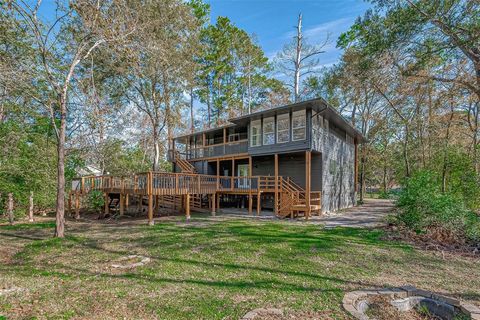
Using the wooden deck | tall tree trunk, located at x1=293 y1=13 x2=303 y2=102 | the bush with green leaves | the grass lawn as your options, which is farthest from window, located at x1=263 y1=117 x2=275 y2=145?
tall tree trunk, located at x1=293 y1=13 x2=303 y2=102

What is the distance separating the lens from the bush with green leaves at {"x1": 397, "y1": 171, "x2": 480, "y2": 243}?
7.81m

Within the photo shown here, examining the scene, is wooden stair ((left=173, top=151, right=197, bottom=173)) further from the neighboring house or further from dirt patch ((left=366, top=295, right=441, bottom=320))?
dirt patch ((left=366, top=295, right=441, bottom=320))

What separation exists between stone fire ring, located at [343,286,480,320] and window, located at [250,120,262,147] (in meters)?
11.6

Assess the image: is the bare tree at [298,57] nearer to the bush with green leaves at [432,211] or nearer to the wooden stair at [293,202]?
the wooden stair at [293,202]

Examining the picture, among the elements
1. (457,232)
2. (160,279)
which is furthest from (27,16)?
(457,232)

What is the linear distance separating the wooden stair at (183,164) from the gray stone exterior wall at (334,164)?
9.54 meters

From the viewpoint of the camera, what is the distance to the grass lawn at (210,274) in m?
3.68

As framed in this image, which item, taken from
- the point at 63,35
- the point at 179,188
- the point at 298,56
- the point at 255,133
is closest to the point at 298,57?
the point at 298,56

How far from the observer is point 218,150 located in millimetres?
17922

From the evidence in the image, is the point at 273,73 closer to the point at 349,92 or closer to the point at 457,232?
the point at 349,92

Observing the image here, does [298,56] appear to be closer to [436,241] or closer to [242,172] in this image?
[242,172]

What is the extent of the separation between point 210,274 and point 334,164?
1333 cm

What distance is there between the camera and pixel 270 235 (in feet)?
27.4

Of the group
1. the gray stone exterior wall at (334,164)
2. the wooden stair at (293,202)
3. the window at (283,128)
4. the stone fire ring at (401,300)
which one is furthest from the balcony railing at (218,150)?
the stone fire ring at (401,300)
